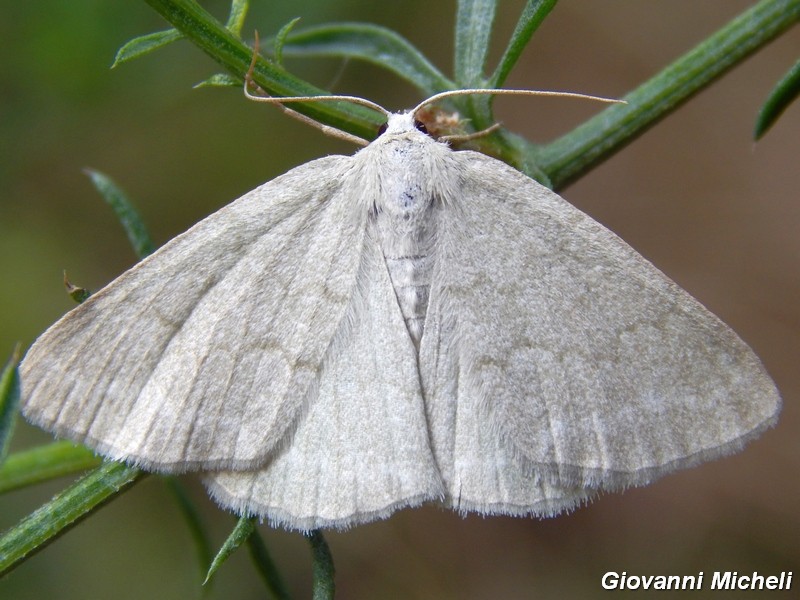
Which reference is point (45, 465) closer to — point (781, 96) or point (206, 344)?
point (206, 344)

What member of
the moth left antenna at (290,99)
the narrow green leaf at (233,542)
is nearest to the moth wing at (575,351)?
the moth left antenna at (290,99)

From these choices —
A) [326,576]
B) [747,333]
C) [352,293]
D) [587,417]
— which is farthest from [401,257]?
[747,333]

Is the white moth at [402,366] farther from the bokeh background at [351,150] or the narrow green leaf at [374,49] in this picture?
the bokeh background at [351,150]

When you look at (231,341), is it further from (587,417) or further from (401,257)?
(587,417)

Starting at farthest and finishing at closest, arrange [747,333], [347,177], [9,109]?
[747,333], [9,109], [347,177]

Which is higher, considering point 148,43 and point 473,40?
point 473,40

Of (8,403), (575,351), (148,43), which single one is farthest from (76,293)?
(575,351)
